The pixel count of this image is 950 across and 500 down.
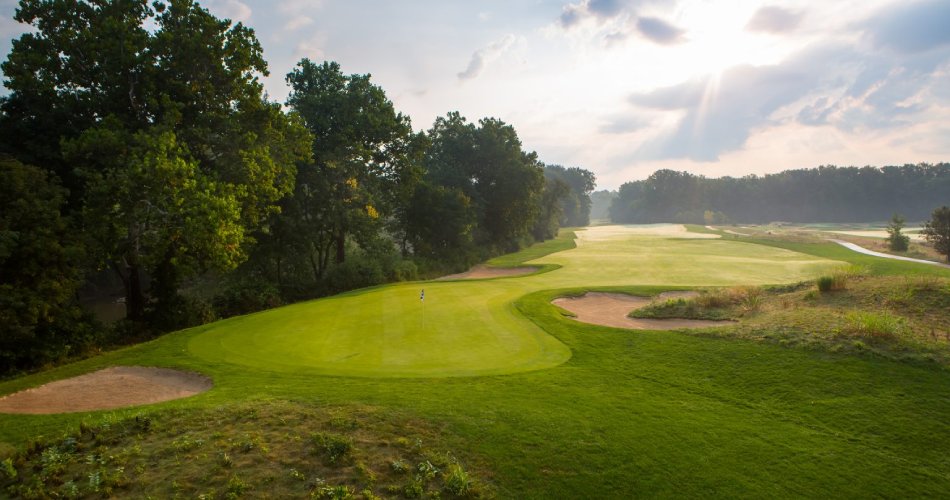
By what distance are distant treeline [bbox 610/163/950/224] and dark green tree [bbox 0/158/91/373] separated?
129713mm

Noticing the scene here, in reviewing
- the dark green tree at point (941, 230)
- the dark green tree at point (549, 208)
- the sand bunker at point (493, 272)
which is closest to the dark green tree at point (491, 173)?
the sand bunker at point (493, 272)

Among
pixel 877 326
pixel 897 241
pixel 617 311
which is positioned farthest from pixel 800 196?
pixel 877 326

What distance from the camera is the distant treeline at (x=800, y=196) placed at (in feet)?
393

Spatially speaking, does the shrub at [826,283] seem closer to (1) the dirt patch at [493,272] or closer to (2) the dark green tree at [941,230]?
(1) the dirt patch at [493,272]

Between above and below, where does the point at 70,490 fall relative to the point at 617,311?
above

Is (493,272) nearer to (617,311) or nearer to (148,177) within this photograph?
(617,311)

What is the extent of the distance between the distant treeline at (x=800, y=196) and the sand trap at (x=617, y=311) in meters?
114

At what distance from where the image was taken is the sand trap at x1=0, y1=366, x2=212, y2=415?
9.41 metres

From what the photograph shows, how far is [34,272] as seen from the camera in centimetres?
1305

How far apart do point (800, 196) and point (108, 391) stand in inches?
6226

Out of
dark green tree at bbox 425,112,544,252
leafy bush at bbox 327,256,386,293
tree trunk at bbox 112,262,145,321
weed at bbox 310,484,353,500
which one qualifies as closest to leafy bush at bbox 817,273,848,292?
weed at bbox 310,484,353,500

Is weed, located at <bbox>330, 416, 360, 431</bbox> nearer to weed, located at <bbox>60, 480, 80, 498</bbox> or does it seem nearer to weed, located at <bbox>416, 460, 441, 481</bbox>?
weed, located at <bbox>416, 460, 441, 481</bbox>

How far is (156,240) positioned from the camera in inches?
653

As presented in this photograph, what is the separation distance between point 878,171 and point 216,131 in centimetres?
15681
